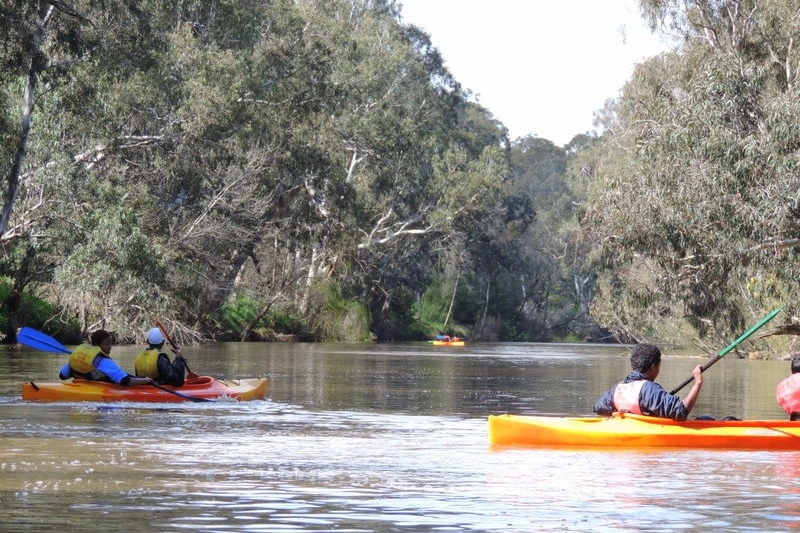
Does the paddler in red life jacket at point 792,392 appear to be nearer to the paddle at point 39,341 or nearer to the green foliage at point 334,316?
the paddle at point 39,341

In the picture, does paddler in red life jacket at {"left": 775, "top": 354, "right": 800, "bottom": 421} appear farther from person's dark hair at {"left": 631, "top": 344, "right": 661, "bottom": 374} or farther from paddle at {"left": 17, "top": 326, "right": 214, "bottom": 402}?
paddle at {"left": 17, "top": 326, "right": 214, "bottom": 402}

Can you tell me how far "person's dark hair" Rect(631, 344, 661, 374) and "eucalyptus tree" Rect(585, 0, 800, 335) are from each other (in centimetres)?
1201

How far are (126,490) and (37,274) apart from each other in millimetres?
25948

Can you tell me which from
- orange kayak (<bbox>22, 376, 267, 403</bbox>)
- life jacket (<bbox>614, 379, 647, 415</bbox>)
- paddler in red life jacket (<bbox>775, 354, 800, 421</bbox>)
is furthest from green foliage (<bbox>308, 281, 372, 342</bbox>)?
life jacket (<bbox>614, 379, 647, 415</bbox>)

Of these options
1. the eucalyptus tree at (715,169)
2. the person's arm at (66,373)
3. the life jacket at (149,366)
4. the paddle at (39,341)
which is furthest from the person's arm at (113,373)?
the eucalyptus tree at (715,169)

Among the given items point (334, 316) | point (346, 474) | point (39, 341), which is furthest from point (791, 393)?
point (334, 316)

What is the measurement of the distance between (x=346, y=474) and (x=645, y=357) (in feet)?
10.8

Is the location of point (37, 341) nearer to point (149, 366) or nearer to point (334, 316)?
point (149, 366)

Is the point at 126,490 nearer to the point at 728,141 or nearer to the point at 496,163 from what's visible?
the point at 728,141

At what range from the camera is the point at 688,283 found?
28.6 meters

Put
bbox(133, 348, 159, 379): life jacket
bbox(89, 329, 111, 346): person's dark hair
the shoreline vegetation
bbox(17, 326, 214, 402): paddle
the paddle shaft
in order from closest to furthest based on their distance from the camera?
bbox(89, 329, 111, 346): person's dark hair → the paddle shaft → bbox(133, 348, 159, 379): life jacket → bbox(17, 326, 214, 402): paddle → the shoreline vegetation

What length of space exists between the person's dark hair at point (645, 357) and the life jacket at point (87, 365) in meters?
7.43

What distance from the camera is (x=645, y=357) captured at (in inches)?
471

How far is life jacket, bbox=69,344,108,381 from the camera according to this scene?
16516 millimetres
